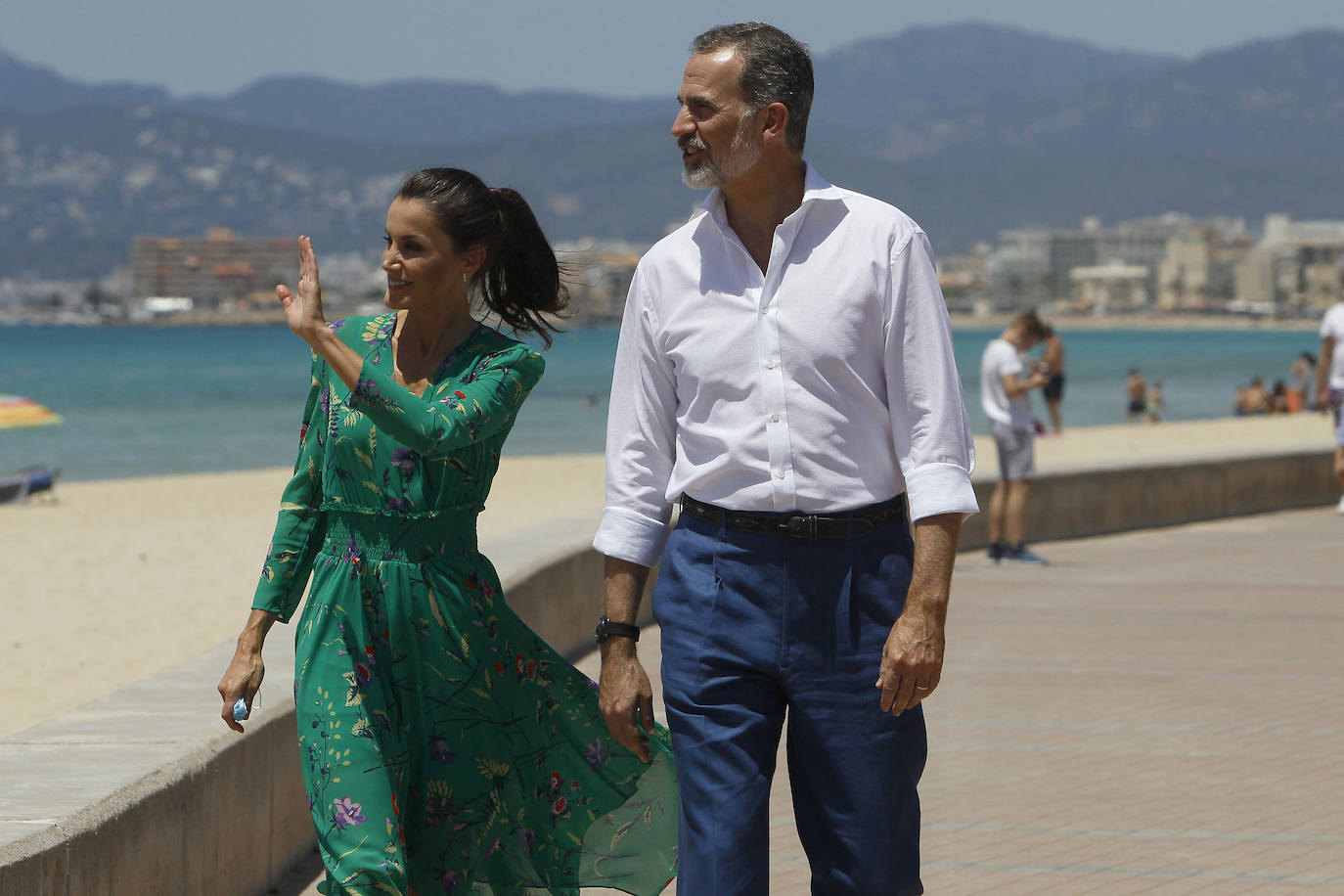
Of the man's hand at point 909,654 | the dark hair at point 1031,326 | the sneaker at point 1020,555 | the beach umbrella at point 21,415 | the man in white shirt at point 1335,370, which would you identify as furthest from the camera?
the beach umbrella at point 21,415

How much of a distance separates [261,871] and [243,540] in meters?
11.0

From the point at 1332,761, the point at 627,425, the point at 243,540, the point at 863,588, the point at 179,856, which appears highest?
the point at 627,425

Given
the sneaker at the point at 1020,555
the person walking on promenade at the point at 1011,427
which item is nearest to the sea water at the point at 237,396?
the person walking on promenade at the point at 1011,427

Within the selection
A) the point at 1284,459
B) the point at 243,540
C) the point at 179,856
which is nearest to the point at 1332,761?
the point at 179,856

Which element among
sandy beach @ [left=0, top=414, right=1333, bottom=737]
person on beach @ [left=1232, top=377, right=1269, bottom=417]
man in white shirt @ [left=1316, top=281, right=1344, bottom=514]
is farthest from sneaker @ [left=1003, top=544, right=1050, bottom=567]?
person on beach @ [left=1232, top=377, right=1269, bottom=417]

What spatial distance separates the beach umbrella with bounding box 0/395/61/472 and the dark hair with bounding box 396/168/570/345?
20.6 meters

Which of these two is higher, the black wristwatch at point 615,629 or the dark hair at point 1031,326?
the black wristwatch at point 615,629

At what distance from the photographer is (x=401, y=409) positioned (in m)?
3.20

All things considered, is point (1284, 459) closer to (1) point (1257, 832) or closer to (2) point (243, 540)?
(2) point (243, 540)

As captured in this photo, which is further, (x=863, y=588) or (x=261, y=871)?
(x=261, y=871)

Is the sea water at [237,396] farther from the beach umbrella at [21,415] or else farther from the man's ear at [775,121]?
the beach umbrella at [21,415]

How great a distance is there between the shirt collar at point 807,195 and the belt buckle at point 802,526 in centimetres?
53

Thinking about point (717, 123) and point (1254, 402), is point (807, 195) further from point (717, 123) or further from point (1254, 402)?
point (1254, 402)

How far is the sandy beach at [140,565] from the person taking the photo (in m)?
9.13
